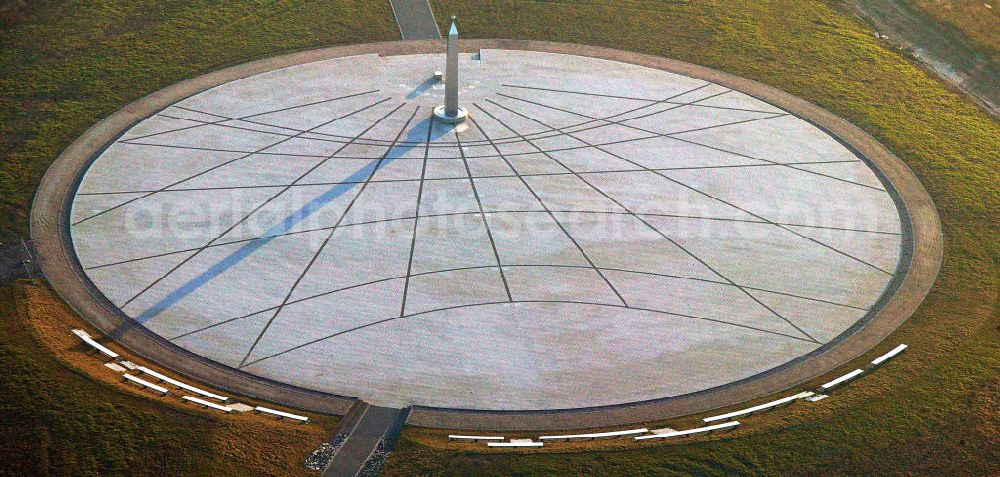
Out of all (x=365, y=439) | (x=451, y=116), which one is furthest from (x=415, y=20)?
(x=365, y=439)

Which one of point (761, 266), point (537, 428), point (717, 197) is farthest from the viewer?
point (717, 197)

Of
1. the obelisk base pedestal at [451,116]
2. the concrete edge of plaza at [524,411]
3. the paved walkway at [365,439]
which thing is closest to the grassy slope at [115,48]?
the concrete edge of plaza at [524,411]

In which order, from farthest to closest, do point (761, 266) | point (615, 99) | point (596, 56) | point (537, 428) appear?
1. point (596, 56)
2. point (615, 99)
3. point (761, 266)
4. point (537, 428)

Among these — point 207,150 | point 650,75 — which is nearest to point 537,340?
point 207,150

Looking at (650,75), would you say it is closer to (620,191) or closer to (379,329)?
(620,191)

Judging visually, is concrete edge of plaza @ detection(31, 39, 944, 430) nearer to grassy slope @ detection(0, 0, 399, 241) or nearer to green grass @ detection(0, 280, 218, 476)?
grassy slope @ detection(0, 0, 399, 241)

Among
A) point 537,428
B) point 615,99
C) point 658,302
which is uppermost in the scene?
point 615,99

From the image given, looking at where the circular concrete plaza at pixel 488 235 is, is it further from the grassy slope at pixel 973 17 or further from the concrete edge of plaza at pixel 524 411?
the grassy slope at pixel 973 17
